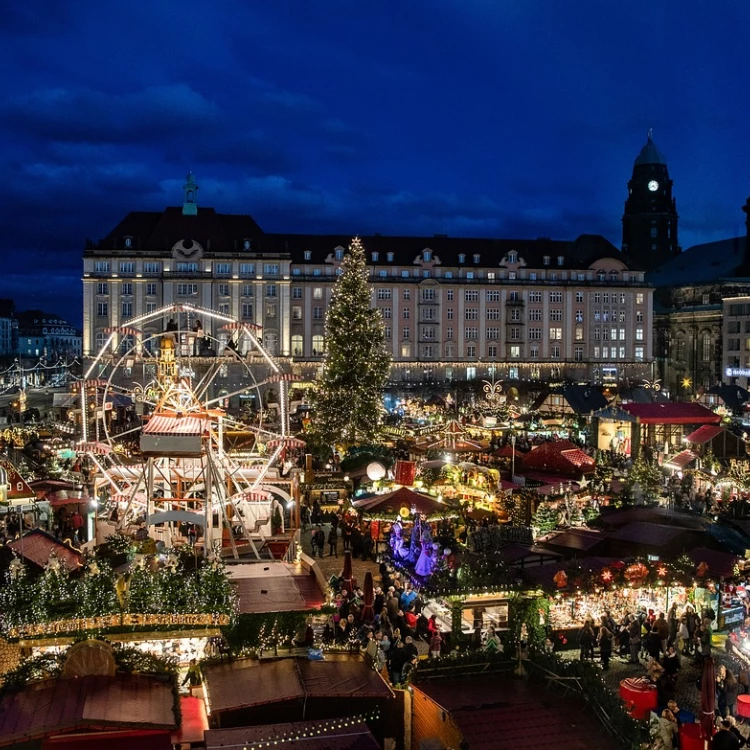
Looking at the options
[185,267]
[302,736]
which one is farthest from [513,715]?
[185,267]

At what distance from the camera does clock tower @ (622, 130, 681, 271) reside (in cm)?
11388

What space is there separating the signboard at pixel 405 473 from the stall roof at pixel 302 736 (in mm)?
16325

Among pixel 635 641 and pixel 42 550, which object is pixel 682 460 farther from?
pixel 42 550

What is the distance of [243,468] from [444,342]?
62127 millimetres

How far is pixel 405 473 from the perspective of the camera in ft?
87.4

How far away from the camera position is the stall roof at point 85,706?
9.60 m

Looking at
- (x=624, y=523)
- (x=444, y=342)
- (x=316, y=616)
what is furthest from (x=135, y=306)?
(x=316, y=616)

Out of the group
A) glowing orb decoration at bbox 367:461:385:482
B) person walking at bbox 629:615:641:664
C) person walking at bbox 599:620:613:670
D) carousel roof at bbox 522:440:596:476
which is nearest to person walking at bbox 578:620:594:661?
person walking at bbox 599:620:613:670

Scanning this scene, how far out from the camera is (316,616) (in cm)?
1392

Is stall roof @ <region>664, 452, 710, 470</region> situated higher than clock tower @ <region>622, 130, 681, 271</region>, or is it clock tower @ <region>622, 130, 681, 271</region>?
clock tower @ <region>622, 130, 681, 271</region>

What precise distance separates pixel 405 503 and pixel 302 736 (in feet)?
49.1

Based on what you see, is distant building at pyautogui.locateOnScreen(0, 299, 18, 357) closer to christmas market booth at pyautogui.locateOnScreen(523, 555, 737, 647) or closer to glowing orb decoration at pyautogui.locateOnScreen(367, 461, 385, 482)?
glowing orb decoration at pyautogui.locateOnScreen(367, 461, 385, 482)

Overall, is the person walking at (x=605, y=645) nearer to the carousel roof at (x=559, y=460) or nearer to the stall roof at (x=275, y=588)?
the stall roof at (x=275, y=588)

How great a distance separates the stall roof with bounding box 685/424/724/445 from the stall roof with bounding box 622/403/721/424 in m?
2.32
